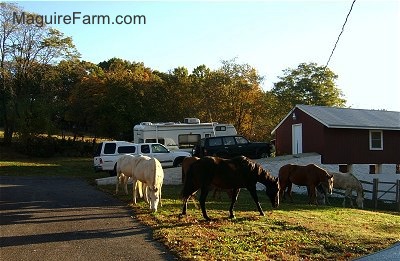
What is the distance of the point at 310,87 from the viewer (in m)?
58.6

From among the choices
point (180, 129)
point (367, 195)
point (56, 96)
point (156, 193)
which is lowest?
point (367, 195)

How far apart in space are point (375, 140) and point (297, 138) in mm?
4832

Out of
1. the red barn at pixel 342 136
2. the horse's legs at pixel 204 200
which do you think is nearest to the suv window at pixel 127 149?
the red barn at pixel 342 136

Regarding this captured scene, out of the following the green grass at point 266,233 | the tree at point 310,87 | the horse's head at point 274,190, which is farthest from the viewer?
the tree at point 310,87

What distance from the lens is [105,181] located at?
68.1ft

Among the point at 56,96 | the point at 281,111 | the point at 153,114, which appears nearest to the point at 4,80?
the point at 56,96

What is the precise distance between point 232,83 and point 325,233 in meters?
33.4

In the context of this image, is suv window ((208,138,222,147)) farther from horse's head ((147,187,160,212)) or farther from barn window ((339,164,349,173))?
horse's head ((147,187,160,212))

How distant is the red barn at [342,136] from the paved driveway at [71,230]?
16.3m

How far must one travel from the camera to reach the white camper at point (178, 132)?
97.1 feet

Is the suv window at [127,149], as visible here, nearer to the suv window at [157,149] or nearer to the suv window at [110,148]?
the suv window at [110,148]

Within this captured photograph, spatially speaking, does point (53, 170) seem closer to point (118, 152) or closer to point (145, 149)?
point (118, 152)

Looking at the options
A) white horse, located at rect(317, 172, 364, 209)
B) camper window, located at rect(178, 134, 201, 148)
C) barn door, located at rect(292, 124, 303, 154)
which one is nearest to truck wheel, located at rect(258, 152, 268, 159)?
barn door, located at rect(292, 124, 303, 154)

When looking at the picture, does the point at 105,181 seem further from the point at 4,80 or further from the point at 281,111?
the point at 281,111
